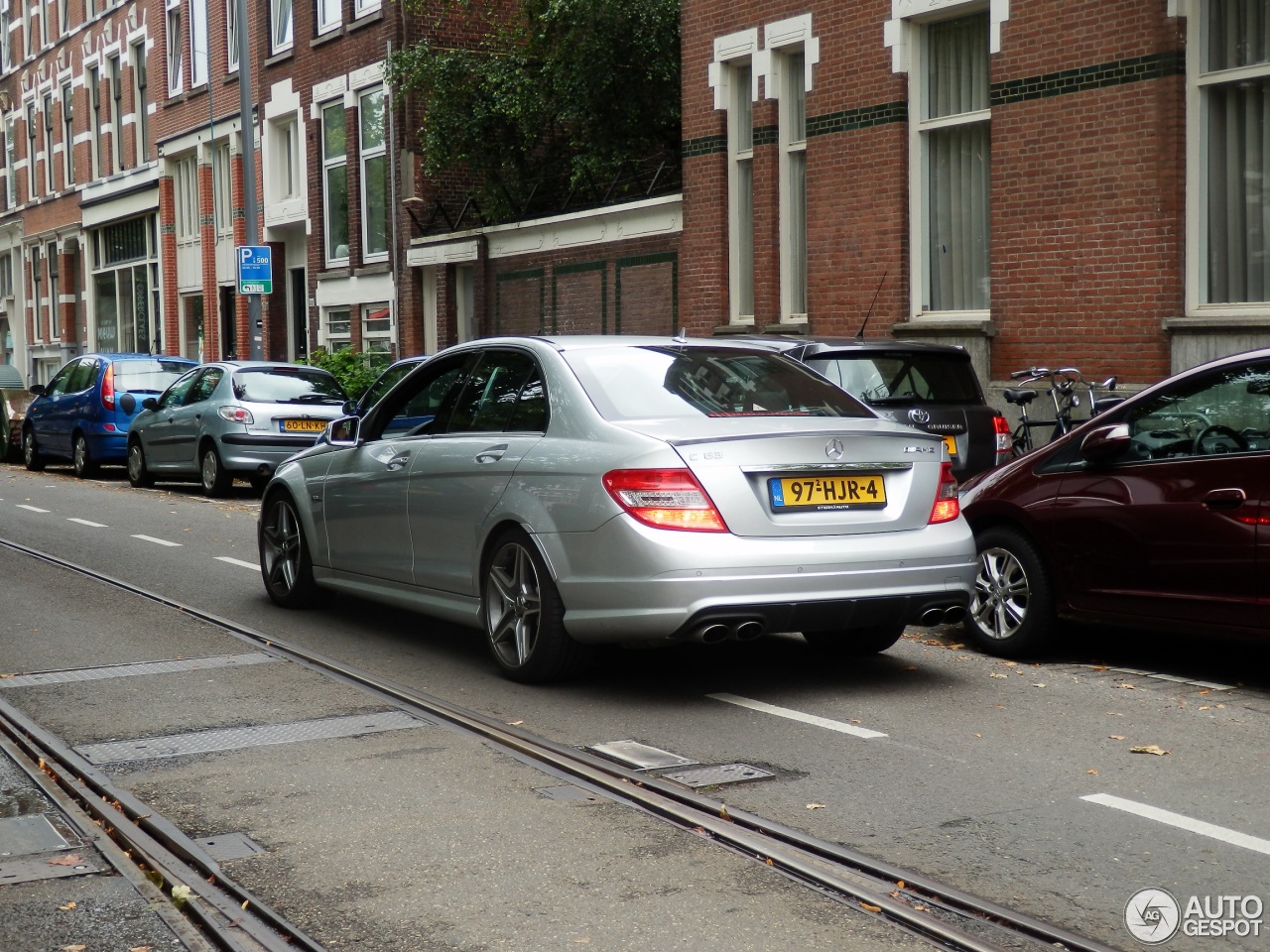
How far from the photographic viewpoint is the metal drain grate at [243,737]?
604 cm

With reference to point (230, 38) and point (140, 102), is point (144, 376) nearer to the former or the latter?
point (230, 38)

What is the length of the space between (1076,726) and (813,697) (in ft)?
3.62

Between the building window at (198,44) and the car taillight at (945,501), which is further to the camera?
the building window at (198,44)

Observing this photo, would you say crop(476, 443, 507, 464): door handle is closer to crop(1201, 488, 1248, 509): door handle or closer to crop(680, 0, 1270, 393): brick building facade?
crop(1201, 488, 1248, 509): door handle

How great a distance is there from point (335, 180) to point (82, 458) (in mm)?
9967

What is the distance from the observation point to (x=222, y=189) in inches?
1423

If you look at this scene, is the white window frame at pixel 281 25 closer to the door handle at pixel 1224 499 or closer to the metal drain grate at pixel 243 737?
the metal drain grate at pixel 243 737

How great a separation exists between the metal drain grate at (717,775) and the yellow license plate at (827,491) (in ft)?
4.42

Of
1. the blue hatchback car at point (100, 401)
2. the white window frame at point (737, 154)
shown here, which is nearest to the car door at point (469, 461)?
the white window frame at point (737, 154)

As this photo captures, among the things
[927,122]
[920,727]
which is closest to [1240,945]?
[920,727]

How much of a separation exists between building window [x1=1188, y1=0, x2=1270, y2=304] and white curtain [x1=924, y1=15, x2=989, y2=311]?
2.64m

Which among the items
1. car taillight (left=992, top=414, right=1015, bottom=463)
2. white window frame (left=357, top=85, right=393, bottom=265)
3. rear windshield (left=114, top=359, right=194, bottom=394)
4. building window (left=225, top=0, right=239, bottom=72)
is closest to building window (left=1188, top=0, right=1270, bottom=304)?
car taillight (left=992, top=414, right=1015, bottom=463)

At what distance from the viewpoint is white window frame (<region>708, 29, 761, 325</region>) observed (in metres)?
19.4

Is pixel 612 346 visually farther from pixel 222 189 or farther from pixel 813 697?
pixel 222 189
